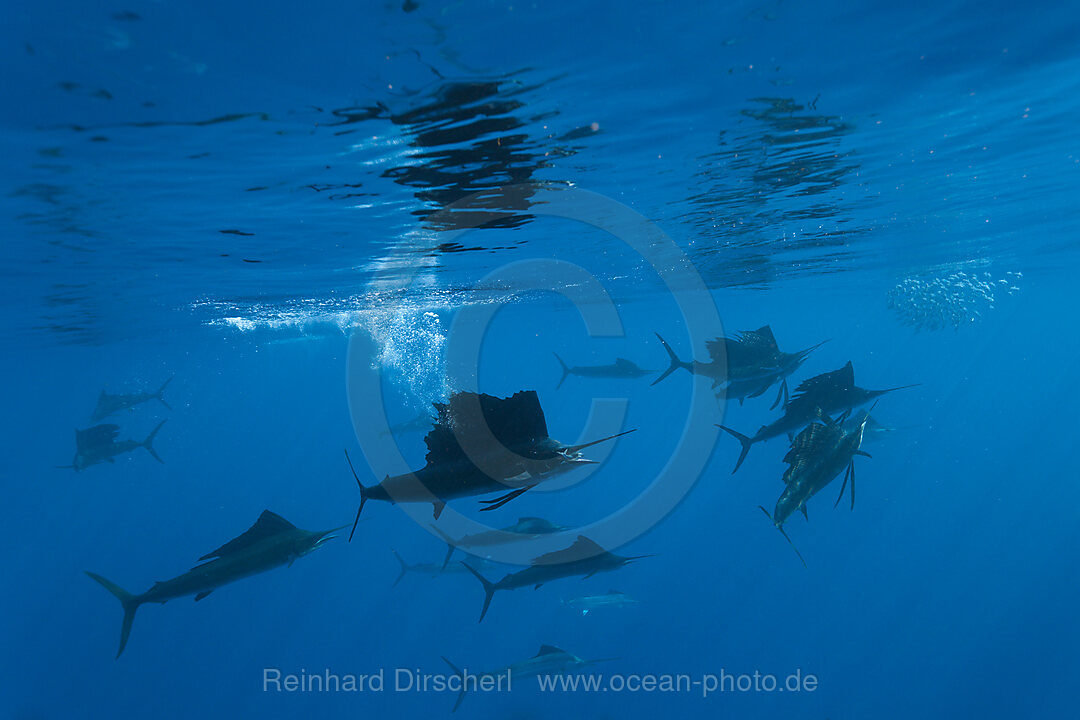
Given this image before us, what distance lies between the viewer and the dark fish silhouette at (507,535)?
8.54 meters

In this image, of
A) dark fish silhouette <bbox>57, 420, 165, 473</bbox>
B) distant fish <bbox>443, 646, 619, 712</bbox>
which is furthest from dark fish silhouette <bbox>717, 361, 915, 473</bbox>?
dark fish silhouette <bbox>57, 420, 165, 473</bbox>

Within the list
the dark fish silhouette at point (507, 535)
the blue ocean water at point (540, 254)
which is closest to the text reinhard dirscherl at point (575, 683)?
the blue ocean water at point (540, 254)

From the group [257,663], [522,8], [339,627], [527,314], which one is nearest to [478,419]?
[522,8]

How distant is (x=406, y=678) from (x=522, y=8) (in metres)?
25.4

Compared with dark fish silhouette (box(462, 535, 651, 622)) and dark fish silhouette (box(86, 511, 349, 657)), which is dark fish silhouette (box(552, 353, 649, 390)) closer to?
dark fish silhouette (box(462, 535, 651, 622))

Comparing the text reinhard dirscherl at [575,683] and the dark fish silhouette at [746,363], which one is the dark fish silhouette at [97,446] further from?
the dark fish silhouette at [746,363]

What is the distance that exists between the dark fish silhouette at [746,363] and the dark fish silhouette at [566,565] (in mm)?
2758

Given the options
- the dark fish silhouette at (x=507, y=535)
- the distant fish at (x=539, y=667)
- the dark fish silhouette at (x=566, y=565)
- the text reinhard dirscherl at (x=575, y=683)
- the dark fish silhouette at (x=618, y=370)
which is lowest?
the text reinhard dirscherl at (x=575, y=683)

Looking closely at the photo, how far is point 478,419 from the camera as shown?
4660 millimetres

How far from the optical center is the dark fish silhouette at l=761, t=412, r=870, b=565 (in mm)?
5961

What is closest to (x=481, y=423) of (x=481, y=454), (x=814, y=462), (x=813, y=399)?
(x=481, y=454)

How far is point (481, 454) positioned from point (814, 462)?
3759 millimetres

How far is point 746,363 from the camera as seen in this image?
28.4ft

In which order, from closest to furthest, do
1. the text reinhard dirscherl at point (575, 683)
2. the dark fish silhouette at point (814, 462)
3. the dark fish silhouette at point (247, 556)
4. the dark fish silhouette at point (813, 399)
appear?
the dark fish silhouette at point (814, 462) → the dark fish silhouette at point (247, 556) → the dark fish silhouette at point (813, 399) → the text reinhard dirscherl at point (575, 683)
